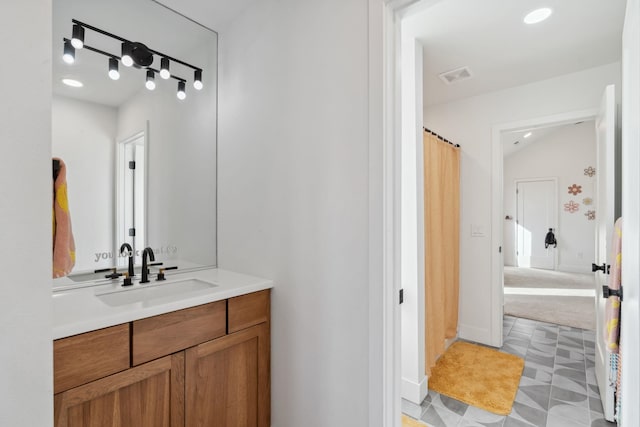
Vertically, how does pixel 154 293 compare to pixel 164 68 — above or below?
below

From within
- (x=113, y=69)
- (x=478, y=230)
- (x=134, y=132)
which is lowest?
(x=478, y=230)

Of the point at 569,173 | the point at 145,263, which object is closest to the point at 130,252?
the point at 145,263

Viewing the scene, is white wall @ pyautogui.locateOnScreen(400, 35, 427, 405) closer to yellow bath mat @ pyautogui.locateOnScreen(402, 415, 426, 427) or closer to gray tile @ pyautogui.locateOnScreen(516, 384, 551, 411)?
yellow bath mat @ pyautogui.locateOnScreen(402, 415, 426, 427)

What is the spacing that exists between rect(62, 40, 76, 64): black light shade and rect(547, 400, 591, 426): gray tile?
341 centimetres

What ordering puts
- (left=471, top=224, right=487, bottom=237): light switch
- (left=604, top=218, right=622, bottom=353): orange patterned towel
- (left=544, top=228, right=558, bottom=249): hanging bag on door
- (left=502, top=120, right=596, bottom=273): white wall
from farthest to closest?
(left=544, top=228, right=558, bottom=249): hanging bag on door
(left=502, top=120, right=596, bottom=273): white wall
(left=471, top=224, right=487, bottom=237): light switch
(left=604, top=218, right=622, bottom=353): orange patterned towel

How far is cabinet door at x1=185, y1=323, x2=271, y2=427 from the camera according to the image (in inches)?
51.6

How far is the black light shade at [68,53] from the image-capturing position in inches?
57.1

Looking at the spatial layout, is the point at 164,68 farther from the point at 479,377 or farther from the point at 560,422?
the point at 560,422

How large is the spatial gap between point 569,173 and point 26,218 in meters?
8.31

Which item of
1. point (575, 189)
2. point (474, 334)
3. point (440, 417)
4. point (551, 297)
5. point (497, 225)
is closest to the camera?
point (440, 417)

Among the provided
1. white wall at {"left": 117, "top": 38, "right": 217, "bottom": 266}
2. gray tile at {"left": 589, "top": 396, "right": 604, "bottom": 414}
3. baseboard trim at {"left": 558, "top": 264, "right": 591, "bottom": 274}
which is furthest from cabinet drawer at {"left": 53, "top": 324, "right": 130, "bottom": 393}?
baseboard trim at {"left": 558, "top": 264, "right": 591, "bottom": 274}

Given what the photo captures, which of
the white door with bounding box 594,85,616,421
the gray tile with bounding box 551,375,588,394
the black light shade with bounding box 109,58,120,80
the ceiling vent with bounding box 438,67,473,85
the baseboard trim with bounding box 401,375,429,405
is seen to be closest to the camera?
the black light shade with bounding box 109,58,120,80

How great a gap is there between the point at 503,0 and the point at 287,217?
1771 mm

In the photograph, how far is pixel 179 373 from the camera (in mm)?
1266
